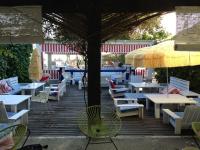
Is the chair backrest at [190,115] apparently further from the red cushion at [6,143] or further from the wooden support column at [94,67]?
the red cushion at [6,143]

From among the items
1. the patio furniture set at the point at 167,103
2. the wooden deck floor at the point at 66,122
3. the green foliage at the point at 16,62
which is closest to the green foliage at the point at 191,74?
the patio furniture set at the point at 167,103

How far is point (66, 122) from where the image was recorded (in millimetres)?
9984

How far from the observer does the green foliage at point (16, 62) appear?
51.2 feet

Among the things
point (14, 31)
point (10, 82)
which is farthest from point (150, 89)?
point (14, 31)

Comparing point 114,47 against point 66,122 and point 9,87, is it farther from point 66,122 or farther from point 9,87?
point 66,122

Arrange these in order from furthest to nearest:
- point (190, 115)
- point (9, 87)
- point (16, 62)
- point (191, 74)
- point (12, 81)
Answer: point (16, 62)
point (191, 74)
point (12, 81)
point (9, 87)
point (190, 115)

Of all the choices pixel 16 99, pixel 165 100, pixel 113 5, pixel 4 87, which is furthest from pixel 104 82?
pixel 113 5

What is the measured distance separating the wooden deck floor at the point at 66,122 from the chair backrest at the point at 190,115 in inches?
12.6

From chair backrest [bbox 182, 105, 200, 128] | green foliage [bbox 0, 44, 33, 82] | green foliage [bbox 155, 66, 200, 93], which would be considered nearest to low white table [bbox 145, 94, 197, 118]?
chair backrest [bbox 182, 105, 200, 128]

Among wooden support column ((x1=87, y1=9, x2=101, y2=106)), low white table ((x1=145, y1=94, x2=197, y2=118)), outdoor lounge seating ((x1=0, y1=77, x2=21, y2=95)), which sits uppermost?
wooden support column ((x1=87, y1=9, x2=101, y2=106))

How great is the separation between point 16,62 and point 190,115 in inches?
A: 429

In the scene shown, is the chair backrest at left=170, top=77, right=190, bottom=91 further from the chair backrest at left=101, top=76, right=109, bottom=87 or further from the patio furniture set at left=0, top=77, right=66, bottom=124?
the chair backrest at left=101, top=76, right=109, bottom=87

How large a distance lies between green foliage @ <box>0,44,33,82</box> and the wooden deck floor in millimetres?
2859

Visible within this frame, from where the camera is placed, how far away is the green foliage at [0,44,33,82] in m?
15.6
